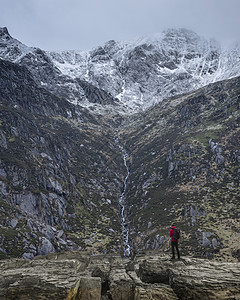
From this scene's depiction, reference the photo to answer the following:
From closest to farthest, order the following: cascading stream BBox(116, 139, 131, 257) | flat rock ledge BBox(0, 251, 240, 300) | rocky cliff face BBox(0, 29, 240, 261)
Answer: flat rock ledge BBox(0, 251, 240, 300) → rocky cliff face BBox(0, 29, 240, 261) → cascading stream BBox(116, 139, 131, 257)

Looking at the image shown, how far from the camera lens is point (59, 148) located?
120 meters

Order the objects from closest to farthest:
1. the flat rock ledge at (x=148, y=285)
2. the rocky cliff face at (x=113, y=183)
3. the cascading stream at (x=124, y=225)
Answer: the flat rock ledge at (x=148, y=285)
the rocky cliff face at (x=113, y=183)
the cascading stream at (x=124, y=225)

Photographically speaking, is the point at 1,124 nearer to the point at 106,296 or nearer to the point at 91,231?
the point at 91,231

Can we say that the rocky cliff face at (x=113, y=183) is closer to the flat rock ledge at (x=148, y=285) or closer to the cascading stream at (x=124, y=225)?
the cascading stream at (x=124, y=225)

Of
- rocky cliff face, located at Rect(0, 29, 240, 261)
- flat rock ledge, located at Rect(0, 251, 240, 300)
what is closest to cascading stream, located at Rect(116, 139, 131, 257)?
rocky cliff face, located at Rect(0, 29, 240, 261)

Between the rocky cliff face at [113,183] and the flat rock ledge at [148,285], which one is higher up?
the rocky cliff face at [113,183]

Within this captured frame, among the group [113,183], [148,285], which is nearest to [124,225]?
[113,183]

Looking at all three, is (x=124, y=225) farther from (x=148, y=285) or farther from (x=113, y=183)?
(x=148, y=285)

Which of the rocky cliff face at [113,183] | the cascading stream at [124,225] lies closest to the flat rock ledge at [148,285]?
the rocky cliff face at [113,183]

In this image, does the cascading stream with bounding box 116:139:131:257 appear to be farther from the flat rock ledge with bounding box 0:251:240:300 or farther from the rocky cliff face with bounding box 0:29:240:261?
the flat rock ledge with bounding box 0:251:240:300

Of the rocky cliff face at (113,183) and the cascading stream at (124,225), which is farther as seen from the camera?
the cascading stream at (124,225)

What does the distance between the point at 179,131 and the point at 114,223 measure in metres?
97.3

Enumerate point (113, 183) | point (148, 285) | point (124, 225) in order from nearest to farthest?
point (148, 285) < point (124, 225) < point (113, 183)

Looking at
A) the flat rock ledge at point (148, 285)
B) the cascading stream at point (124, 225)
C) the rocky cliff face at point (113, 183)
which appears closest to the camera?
the flat rock ledge at point (148, 285)
